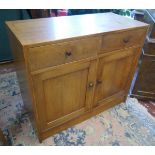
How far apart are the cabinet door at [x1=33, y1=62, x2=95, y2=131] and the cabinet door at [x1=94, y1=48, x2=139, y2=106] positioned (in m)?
0.09

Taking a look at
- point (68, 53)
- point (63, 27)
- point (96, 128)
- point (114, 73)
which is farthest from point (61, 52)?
point (96, 128)

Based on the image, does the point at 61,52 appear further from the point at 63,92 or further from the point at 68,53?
the point at 63,92

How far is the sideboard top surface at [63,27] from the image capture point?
2.90 ft

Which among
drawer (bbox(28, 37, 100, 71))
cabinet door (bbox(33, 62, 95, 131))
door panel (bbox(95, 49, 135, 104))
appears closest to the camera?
drawer (bbox(28, 37, 100, 71))

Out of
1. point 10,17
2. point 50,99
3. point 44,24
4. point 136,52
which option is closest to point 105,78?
point 136,52

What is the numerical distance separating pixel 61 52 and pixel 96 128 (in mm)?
795

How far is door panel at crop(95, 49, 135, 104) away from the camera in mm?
1204

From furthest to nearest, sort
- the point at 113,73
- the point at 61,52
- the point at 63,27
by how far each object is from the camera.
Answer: the point at 113,73
the point at 63,27
the point at 61,52

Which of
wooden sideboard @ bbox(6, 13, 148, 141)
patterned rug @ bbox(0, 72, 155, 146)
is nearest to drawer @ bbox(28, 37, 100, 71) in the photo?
wooden sideboard @ bbox(6, 13, 148, 141)

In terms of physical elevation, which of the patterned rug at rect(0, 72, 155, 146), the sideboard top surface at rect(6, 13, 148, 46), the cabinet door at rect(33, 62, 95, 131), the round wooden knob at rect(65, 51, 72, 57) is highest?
the sideboard top surface at rect(6, 13, 148, 46)

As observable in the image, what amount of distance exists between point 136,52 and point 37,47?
2.81ft

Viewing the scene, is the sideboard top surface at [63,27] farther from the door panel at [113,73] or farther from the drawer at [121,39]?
the door panel at [113,73]

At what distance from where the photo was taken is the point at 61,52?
92 centimetres

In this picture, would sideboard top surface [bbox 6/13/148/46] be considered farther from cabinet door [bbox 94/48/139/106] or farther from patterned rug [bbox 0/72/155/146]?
patterned rug [bbox 0/72/155/146]
